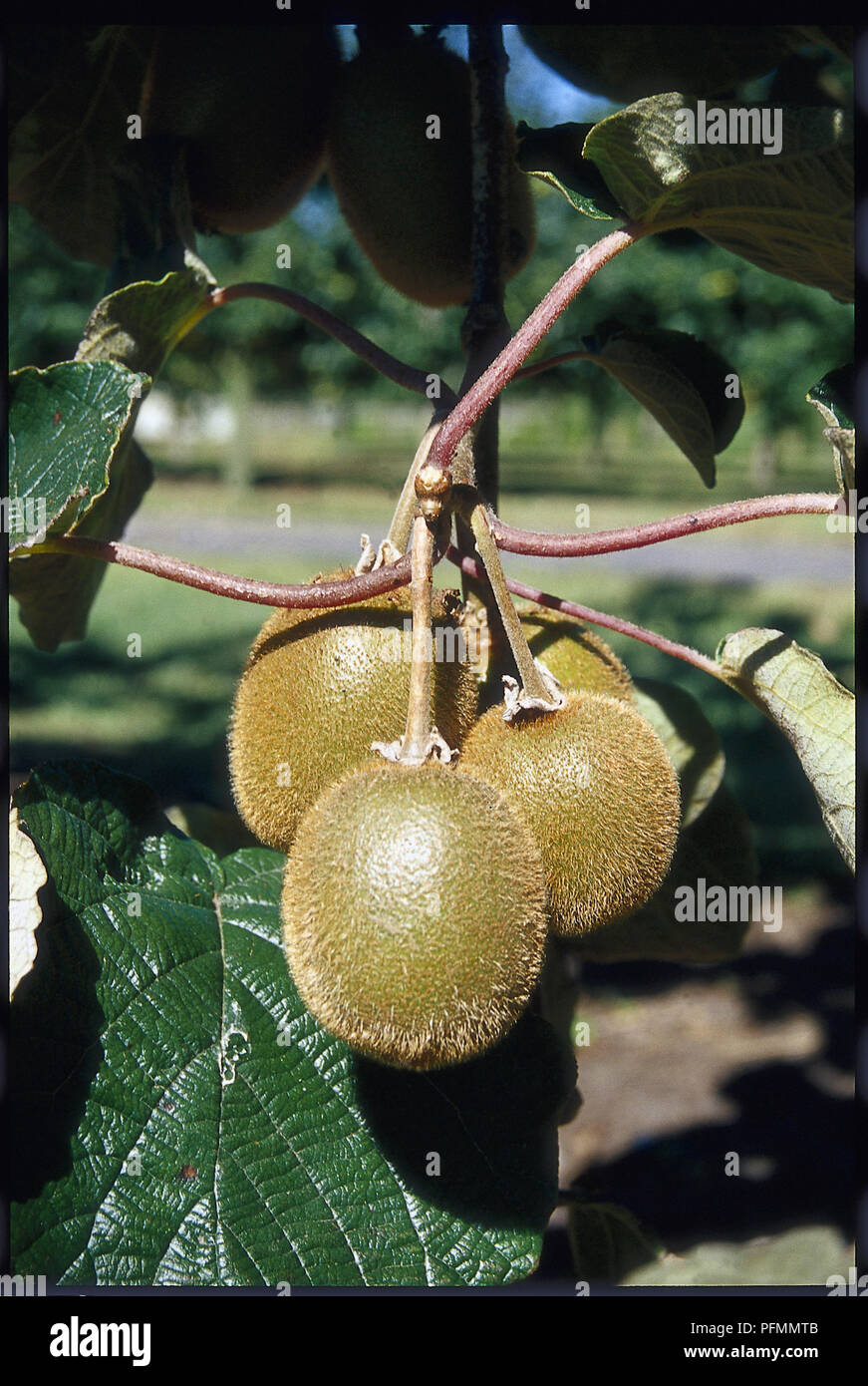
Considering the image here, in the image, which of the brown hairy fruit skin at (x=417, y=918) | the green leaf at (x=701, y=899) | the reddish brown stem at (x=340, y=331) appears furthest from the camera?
the green leaf at (x=701, y=899)

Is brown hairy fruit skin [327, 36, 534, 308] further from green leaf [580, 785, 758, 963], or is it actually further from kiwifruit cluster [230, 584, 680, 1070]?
green leaf [580, 785, 758, 963]

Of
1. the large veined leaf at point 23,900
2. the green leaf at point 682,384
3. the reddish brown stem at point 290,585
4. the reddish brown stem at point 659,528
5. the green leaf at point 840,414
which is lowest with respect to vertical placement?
the large veined leaf at point 23,900

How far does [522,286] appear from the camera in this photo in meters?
15.9

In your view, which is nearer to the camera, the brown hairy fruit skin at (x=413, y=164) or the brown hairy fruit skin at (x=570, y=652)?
the brown hairy fruit skin at (x=570, y=652)

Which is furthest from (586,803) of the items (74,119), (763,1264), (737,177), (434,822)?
(74,119)

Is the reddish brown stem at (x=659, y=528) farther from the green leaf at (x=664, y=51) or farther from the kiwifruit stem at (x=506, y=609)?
the green leaf at (x=664, y=51)

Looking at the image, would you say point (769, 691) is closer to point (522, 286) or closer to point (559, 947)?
point (559, 947)

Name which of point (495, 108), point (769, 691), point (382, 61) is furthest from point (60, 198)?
point (769, 691)

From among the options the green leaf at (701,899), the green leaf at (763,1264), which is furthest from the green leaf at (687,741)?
the green leaf at (763,1264)

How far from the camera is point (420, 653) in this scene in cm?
101

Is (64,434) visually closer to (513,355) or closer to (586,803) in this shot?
(513,355)

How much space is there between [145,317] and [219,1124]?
0.85 meters

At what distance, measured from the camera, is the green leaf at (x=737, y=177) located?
1.10 meters

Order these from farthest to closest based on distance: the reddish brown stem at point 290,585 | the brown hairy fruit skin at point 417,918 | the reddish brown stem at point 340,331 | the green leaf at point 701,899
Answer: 1. the green leaf at point 701,899
2. the reddish brown stem at point 340,331
3. the reddish brown stem at point 290,585
4. the brown hairy fruit skin at point 417,918
